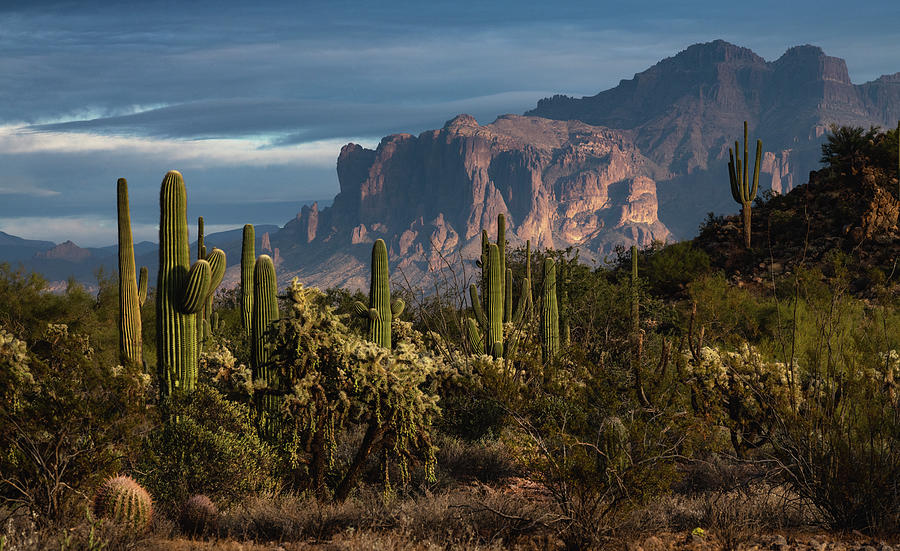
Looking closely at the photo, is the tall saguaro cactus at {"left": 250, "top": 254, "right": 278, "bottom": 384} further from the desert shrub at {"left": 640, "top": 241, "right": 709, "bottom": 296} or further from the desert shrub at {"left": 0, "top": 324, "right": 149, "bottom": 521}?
the desert shrub at {"left": 640, "top": 241, "right": 709, "bottom": 296}

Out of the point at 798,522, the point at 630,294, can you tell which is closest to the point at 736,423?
the point at 798,522

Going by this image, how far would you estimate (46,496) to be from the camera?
6.09 meters

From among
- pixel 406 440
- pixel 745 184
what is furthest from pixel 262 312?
pixel 745 184

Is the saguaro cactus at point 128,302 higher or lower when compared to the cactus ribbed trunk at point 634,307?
higher

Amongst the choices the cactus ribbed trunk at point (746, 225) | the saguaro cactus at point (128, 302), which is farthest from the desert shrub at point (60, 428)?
the cactus ribbed trunk at point (746, 225)

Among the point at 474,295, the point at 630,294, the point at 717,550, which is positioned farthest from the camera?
the point at 630,294

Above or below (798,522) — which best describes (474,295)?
above

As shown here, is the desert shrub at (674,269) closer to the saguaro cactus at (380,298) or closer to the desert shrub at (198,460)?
the saguaro cactus at (380,298)

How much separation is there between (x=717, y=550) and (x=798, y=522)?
113 centimetres

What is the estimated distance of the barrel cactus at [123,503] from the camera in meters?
6.23

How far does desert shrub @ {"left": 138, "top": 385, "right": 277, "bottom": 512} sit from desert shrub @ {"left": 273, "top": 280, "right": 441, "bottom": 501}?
0.41 meters

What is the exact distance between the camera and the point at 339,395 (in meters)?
7.96

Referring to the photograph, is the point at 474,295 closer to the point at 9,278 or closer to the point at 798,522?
the point at 798,522

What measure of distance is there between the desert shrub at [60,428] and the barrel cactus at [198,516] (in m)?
0.72
